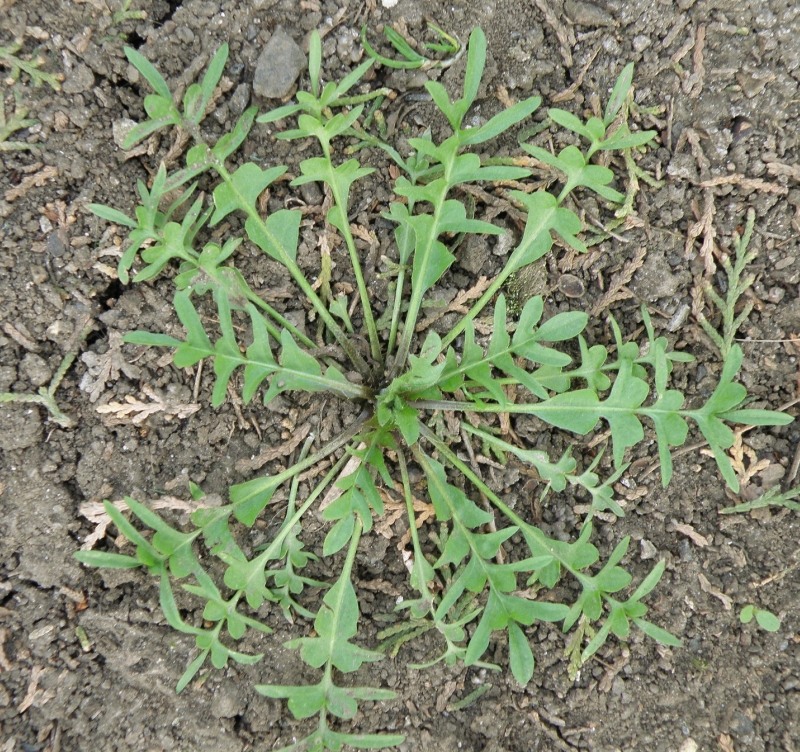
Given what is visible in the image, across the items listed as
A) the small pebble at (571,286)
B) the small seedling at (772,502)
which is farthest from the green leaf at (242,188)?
the small seedling at (772,502)

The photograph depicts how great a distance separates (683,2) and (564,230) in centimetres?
107

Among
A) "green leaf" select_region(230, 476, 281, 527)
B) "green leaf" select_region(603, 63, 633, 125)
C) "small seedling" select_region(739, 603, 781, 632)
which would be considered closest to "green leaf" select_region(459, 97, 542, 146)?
A: "green leaf" select_region(603, 63, 633, 125)

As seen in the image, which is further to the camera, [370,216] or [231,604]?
[370,216]

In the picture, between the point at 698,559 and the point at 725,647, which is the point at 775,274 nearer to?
the point at 698,559

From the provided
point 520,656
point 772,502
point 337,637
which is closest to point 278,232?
point 337,637

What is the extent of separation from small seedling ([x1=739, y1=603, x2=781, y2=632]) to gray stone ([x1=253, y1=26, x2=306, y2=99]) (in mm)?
2715

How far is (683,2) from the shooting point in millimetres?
2656

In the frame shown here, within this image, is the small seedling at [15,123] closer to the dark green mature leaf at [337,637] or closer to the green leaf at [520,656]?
the dark green mature leaf at [337,637]

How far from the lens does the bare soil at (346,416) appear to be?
257 centimetres

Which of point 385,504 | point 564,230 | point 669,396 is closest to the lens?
point 669,396

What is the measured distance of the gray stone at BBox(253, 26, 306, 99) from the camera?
2623 millimetres

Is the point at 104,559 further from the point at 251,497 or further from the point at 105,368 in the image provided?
the point at 105,368

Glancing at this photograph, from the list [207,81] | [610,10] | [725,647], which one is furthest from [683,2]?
[725,647]

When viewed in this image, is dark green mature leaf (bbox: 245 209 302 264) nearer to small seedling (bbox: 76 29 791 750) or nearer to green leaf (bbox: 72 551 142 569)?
small seedling (bbox: 76 29 791 750)
